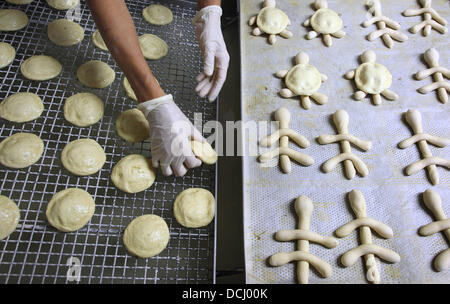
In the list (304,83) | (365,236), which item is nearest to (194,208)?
(365,236)

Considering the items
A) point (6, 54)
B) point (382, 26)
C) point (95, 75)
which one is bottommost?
point (95, 75)

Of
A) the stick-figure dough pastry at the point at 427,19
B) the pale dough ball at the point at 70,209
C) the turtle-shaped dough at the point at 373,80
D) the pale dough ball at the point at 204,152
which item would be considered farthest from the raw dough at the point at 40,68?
the stick-figure dough pastry at the point at 427,19

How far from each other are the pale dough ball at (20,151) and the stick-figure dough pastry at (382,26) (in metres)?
1.75

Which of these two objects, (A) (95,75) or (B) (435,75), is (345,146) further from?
(A) (95,75)

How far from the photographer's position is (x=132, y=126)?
1479 mm

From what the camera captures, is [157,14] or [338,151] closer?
[338,151]

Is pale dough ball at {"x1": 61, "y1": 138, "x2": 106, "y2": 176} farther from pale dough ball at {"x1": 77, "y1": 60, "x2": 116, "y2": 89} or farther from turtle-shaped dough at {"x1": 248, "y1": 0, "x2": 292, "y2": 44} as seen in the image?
turtle-shaped dough at {"x1": 248, "y1": 0, "x2": 292, "y2": 44}

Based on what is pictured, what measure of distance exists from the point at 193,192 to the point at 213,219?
0.46 ft

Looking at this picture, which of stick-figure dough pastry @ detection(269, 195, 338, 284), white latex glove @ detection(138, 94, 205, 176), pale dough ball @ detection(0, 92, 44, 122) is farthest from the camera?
pale dough ball @ detection(0, 92, 44, 122)

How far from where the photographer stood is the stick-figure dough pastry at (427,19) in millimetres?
1838

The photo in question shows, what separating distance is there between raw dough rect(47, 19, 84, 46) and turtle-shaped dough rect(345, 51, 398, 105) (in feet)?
4.63

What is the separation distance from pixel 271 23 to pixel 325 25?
0.30 meters

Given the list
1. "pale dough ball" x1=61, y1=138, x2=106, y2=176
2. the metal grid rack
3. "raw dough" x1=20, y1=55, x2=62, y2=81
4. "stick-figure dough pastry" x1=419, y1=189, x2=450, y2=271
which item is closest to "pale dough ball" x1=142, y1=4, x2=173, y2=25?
the metal grid rack

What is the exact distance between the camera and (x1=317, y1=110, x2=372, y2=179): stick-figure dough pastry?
138cm
